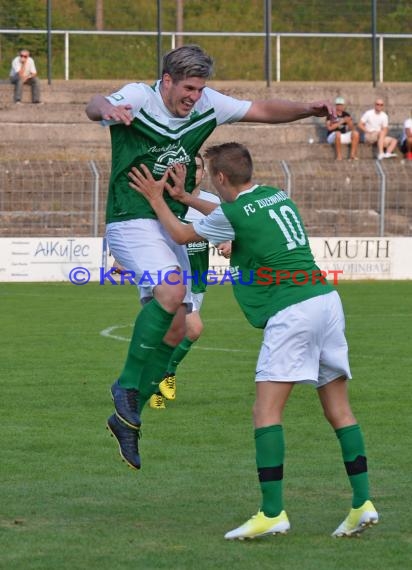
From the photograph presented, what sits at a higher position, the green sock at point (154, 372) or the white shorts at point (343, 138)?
the white shorts at point (343, 138)

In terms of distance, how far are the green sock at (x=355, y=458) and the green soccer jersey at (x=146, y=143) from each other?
1.88m

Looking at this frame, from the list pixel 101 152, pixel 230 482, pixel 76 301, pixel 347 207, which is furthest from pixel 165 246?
pixel 101 152

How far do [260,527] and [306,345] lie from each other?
89cm

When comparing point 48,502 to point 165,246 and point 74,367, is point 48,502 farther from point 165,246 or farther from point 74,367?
point 74,367

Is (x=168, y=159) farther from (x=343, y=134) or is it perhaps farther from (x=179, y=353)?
(x=343, y=134)

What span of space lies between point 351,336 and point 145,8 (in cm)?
→ 2291

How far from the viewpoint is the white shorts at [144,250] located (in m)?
7.28

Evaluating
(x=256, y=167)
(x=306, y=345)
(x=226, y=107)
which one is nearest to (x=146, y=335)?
(x=306, y=345)

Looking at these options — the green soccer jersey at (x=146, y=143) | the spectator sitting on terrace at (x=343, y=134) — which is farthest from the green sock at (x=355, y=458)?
the spectator sitting on terrace at (x=343, y=134)

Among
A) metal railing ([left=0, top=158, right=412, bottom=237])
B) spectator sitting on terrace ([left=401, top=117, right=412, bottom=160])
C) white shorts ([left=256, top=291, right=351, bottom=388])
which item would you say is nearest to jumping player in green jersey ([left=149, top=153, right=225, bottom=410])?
white shorts ([left=256, top=291, right=351, bottom=388])

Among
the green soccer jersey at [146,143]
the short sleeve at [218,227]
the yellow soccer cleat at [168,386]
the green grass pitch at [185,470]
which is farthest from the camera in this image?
the yellow soccer cleat at [168,386]

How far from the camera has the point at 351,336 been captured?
53.1 ft

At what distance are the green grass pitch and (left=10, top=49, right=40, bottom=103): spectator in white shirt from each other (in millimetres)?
17638

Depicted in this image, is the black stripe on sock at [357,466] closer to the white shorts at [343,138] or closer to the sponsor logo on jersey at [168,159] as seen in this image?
the sponsor logo on jersey at [168,159]
